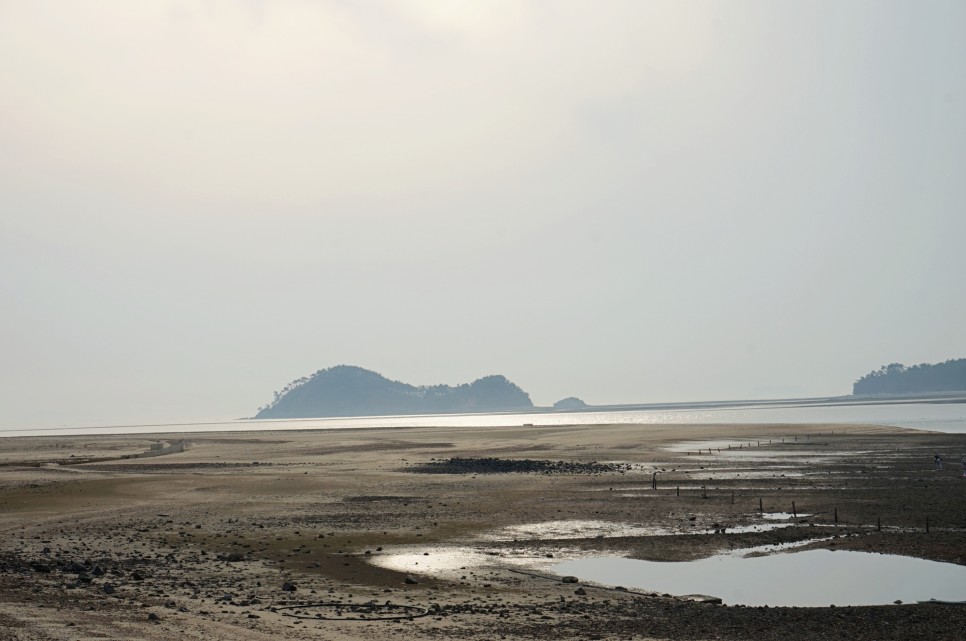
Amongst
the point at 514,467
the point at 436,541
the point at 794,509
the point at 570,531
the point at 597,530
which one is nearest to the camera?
the point at 436,541

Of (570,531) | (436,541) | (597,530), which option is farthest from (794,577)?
(436,541)

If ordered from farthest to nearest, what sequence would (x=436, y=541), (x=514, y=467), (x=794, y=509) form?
1. (x=514, y=467)
2. (x=794, y=509)
3. (x=436, y=541)

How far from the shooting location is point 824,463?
2498 inches

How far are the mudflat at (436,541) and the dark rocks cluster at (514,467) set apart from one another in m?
0.42

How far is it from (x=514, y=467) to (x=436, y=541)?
118 ft

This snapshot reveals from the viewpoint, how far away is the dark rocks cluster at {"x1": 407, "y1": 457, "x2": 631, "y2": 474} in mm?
63906

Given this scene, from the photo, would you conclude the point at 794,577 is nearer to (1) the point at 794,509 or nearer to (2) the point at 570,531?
(2) the point at 570,531

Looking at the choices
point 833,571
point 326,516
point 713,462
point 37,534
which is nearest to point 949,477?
point 713,462

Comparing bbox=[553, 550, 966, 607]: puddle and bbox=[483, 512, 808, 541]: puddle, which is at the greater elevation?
bbox=[553, 550, 966, 607]: puddle

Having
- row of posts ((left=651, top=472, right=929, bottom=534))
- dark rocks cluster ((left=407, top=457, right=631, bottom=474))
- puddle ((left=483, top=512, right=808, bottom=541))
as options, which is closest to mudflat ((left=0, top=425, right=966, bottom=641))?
puddle ((left=483, top=512, right=808, bottom=541))

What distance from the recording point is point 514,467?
222ft

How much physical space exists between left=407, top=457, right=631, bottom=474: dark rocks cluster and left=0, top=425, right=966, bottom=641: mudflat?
1.38 feet

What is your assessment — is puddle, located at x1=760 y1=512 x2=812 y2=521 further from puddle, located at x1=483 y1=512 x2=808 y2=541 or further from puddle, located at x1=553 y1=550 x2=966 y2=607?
puddle, located at x1=553 y1=550 x2=966 y2=607

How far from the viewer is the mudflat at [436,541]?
1922 cm
